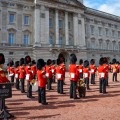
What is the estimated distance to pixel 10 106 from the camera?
11219 mm

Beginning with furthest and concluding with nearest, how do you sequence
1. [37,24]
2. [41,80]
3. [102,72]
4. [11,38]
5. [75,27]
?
[75,27] → [37,24] → [11,38] → [102,72] → [41,80]

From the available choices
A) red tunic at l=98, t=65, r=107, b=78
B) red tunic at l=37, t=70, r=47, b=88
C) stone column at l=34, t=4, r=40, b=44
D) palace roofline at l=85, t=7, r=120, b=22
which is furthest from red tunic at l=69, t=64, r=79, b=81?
palace roofline at l=85, t=7, r=120, b=22

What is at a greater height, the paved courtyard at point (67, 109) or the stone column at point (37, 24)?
the stone column at point (37, 24)

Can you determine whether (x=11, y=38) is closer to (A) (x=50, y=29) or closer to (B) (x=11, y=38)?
(B) (x=11, y=38)

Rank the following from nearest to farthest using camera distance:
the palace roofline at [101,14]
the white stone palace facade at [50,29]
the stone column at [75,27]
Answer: the white stone palace facade at [50,29], the stone column at [75,27], the palace roofline at [101,14]

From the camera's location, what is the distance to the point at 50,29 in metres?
46.3

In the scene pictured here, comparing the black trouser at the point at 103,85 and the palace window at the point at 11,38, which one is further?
the palace window at the point at 11,38

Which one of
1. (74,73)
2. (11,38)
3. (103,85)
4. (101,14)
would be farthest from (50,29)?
(74,73)

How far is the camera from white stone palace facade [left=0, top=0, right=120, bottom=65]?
41.4 metres

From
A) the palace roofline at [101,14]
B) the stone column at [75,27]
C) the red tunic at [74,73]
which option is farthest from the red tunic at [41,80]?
the palace roofline at [101,14]

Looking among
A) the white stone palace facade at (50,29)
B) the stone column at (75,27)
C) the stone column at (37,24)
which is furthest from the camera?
the stone column at (75,27)

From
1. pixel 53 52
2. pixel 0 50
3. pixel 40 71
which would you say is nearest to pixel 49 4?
pixel 53 52

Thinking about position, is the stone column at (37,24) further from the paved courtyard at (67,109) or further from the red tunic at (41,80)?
the red tunic at (41,80)

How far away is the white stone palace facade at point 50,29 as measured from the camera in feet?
136
